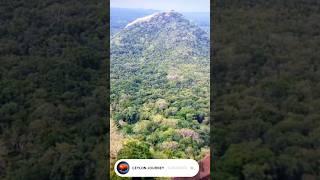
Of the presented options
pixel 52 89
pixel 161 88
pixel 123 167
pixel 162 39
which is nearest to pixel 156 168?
pixel 123 167

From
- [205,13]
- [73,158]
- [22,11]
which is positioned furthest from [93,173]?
[22,11]

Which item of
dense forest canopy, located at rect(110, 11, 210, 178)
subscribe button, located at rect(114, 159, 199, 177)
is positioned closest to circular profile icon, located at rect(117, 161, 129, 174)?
subscribe button, located at rect(114, 159, 199, 177)

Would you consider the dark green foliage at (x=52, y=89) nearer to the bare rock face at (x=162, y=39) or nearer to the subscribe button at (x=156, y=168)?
the bare rock face at (x=162, y=39)

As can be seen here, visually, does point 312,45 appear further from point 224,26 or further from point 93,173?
point 93,173

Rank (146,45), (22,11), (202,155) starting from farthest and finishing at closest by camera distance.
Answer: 1. (22,11)
2. (146,45)
3. (202,155)

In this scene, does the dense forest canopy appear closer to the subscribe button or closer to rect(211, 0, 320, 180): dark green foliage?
rect(211, 0, 320, 180): dark green foliage

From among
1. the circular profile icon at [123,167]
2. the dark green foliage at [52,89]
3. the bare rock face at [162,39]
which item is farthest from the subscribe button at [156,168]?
the bare rock face at [162,39]
